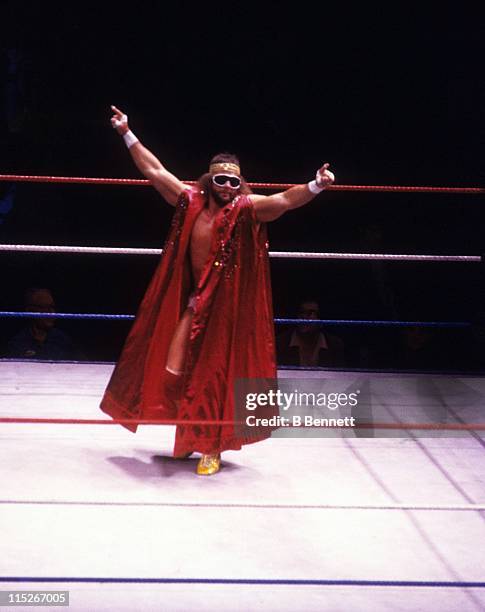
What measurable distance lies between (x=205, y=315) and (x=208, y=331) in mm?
43

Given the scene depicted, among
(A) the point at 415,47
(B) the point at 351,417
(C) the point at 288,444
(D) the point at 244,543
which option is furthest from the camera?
(A) the point at 415,47

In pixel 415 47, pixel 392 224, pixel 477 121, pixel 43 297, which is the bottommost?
pixel 43 297

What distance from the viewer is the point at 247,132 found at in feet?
14.0

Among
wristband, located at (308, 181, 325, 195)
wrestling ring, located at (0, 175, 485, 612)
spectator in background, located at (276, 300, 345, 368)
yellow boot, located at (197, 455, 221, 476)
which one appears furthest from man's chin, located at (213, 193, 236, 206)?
spectator in background, located at (276, 300, 345, 368)

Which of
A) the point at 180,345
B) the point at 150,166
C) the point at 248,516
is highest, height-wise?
the point at 150,166

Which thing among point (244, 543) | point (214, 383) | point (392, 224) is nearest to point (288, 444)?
point (214, 383)

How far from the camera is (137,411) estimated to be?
2.18m

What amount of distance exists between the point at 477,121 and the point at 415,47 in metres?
0.50

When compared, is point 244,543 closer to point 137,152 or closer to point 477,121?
point 137,152

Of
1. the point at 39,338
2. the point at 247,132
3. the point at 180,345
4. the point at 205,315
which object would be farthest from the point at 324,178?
the point at 247,132

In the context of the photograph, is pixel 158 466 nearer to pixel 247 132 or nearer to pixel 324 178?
pixel 324 178

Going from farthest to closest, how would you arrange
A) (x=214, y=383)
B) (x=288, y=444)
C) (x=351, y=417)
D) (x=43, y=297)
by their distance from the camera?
1. (x=43, y=297)
2. (x=351, y=417)
3. (x=288, y=444)
4. (x=214, y=383)

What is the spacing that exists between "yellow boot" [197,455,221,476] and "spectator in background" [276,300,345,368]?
4.60 feet

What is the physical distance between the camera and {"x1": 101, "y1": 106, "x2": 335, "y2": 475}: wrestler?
207 centimetres
